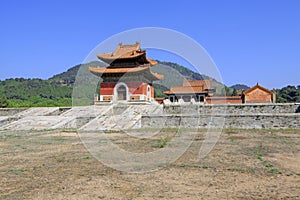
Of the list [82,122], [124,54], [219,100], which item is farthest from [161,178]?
[219,100]

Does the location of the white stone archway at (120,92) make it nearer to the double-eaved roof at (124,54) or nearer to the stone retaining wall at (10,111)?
the double-eaved roof at (124,54)

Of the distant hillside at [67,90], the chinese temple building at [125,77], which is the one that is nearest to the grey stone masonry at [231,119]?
the chinese temple building at [125,77]

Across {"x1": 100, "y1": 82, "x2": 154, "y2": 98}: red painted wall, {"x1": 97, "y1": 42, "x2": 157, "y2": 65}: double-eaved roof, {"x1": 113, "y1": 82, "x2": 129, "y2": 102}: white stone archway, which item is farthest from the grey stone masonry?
{"x1": 97, "y1": 42, "x2": 157, "y2": 65}: double-eaved roof

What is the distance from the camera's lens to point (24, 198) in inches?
155

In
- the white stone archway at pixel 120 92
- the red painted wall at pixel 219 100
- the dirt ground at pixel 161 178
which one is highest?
the white stone archway at pixel 120 92

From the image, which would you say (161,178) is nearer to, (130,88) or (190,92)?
(130,88)

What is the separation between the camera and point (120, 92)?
2694 centimetres

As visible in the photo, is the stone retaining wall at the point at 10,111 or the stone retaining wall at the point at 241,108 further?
the stone retaining wall at the point at 10,111

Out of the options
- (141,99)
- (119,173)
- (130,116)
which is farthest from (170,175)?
(141,99)

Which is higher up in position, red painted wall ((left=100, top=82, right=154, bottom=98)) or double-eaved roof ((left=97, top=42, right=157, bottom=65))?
double-eaved roof ((left=97, top=42, right=157, bottom=65))

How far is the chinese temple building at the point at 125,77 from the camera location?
1037 inches

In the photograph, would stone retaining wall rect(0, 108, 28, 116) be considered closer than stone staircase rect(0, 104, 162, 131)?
No

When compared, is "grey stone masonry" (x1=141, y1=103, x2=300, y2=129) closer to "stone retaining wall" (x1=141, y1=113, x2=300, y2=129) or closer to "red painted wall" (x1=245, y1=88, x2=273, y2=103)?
"stone retaining wall" (x1=141, y1=113, x2=300, y2=129)

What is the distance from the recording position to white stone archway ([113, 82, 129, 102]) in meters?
26.7
